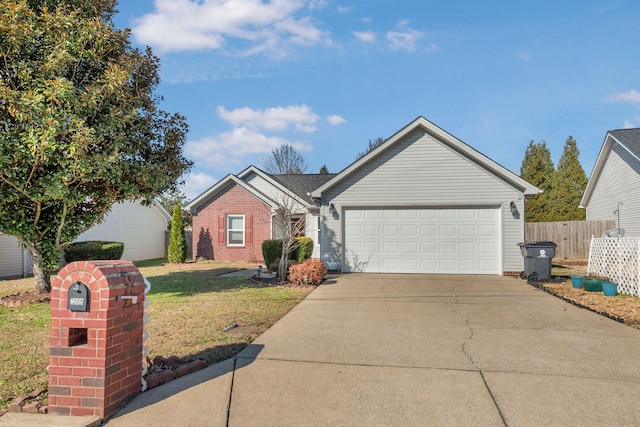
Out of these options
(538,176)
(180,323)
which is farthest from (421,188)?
(538,176)

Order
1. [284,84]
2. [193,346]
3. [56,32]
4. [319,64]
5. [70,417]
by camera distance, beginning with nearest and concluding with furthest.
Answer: [70,417] → [193,346] → [56,32] → [319,64] → [284,84]

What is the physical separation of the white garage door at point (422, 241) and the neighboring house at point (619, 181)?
911 cm

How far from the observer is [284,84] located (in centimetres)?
1570

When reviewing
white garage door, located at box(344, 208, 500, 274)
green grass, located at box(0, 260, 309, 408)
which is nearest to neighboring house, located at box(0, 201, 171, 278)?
green grass, located at box(0, 260, 309, 408)

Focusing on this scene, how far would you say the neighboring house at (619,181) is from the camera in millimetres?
17203

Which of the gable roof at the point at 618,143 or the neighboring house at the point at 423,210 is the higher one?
the gable roof at the point at 618,143

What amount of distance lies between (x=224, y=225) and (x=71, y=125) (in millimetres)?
12475

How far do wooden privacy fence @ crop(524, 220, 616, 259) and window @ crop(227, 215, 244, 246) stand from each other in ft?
46.4

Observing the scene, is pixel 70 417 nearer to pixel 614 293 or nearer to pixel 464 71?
pixel 614 293

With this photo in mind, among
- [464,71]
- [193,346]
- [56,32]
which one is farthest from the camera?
[464,71]

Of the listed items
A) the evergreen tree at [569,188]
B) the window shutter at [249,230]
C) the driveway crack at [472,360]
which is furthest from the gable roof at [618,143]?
the window shutter at [249,230]

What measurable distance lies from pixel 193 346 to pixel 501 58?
12.1m

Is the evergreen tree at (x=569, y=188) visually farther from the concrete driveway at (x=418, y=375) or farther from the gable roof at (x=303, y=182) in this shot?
the concrete driveway at (x=418, y=375)

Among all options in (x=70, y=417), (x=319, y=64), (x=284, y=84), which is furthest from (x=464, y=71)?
(x=70, y=417)
